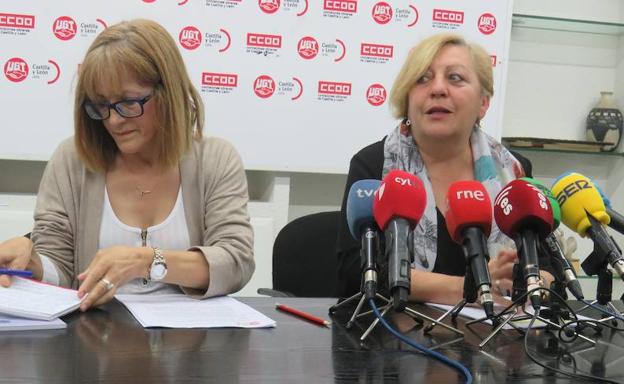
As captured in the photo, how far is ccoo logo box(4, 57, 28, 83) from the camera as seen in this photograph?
2.82 m

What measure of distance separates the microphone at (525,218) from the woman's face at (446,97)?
2.91 feet

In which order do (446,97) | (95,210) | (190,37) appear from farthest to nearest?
1. (190,37)
2. (446,97)
3. (95,210)

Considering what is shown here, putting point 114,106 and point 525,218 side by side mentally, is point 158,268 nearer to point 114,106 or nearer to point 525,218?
point 114,106

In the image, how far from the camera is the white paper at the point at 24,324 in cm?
117

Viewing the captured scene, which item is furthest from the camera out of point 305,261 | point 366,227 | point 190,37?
point 190,37

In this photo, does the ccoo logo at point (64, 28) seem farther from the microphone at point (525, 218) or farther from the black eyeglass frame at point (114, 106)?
the microphone at point (525, 218)

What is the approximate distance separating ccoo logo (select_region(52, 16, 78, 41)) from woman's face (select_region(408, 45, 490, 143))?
4.85 ft

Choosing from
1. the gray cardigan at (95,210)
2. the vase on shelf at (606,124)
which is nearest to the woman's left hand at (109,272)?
the gray cardigan at (95,210)

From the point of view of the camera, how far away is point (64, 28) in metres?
2.85

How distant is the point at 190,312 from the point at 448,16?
2.23m

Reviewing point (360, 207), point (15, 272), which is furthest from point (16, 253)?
point (360, 207)

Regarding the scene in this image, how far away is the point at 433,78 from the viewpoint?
208 centimetres

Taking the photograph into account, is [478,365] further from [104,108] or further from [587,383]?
[104,108]

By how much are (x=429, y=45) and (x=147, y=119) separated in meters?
0.85
